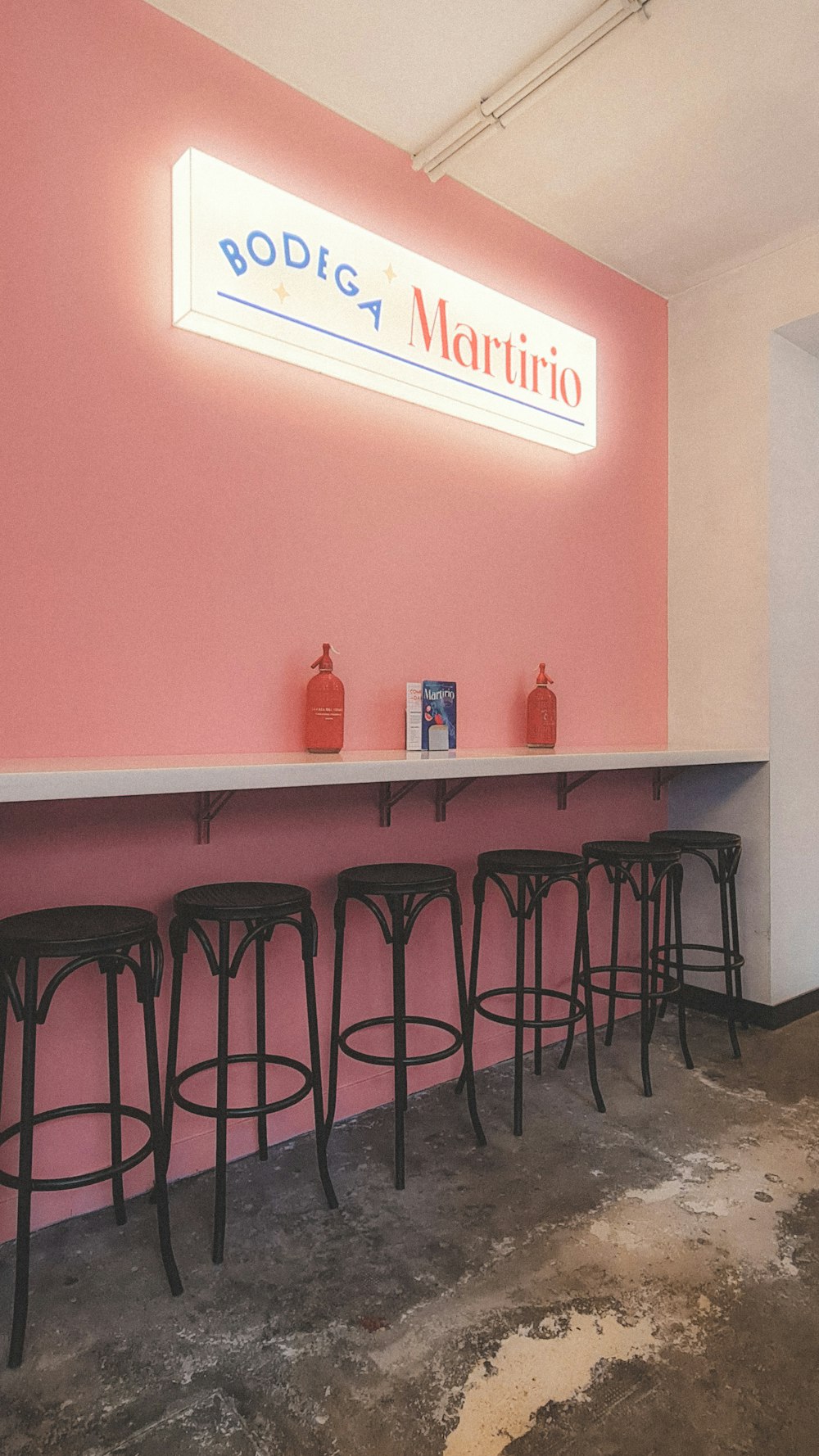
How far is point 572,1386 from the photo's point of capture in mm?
1613

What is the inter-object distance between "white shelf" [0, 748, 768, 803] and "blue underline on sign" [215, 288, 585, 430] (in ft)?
4.16

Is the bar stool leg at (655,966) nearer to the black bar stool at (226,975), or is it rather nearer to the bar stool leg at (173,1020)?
the black bar stool at (226,975)

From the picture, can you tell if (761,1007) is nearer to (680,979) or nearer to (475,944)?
(680,979)

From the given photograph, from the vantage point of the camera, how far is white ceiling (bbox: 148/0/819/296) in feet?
7.91

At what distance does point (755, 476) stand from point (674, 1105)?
253cm

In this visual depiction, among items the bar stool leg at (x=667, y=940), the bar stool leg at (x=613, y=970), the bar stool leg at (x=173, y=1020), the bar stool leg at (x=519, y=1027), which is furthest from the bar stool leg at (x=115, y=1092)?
the bar stool leg at (x=667, y=940)

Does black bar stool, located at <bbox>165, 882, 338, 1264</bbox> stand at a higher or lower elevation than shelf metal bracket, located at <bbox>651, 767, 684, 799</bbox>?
lower

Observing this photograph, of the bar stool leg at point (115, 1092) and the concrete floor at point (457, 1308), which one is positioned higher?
the bar stool leg at point (115, 1092)

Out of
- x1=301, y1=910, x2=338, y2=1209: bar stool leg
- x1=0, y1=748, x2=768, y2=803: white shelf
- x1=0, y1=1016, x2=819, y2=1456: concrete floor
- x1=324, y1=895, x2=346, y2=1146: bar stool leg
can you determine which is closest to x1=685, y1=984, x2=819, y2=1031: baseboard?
x1=0, y1=1016, x2=819, y2=1456: concrete floor

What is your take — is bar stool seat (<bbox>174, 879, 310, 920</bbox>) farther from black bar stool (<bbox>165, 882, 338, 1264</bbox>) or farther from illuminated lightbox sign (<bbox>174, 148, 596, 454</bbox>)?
illuminated lightbox sign (<bbox>174, 148, 596, 454</bbox>)

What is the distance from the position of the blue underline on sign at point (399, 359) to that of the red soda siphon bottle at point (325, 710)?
0.96 metres

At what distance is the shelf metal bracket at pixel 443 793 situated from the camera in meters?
2.96

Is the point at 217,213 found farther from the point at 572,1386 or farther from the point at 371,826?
the point at 572,1386

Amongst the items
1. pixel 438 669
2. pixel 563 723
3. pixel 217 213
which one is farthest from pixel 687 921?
pixel 217 213
